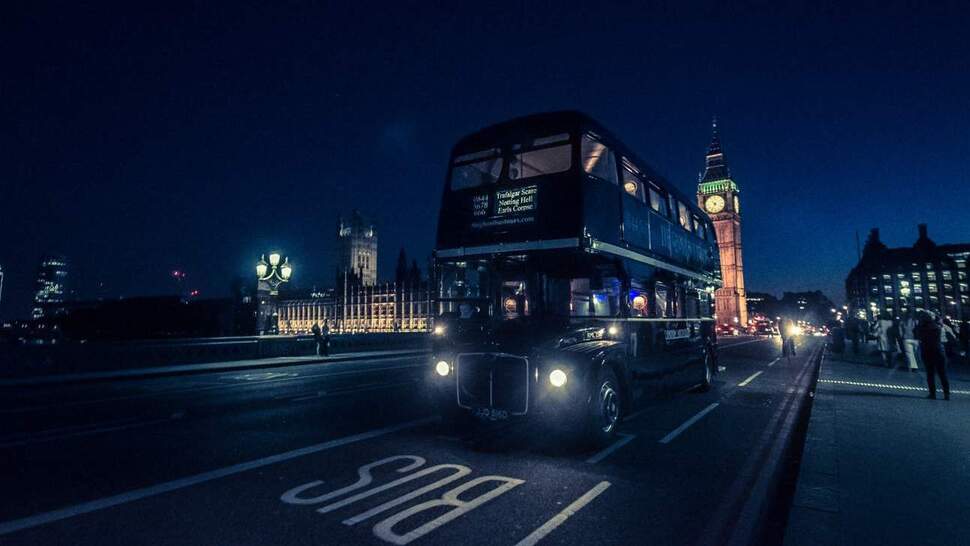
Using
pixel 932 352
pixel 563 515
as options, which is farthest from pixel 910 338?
pixel 563 515

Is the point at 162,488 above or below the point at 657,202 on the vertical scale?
below

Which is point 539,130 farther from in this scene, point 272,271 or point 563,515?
point 272,271

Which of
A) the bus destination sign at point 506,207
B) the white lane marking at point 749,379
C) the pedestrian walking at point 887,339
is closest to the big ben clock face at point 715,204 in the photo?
the pedestrian walking at point 887,339

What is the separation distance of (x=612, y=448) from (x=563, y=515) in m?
2.53

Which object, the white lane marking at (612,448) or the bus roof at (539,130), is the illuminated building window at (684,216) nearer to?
the bus roof at (539,130)

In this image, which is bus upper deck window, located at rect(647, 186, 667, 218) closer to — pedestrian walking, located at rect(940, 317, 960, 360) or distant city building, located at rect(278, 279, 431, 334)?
pedestrian walking, located at rect(940, 317, 960, 360)

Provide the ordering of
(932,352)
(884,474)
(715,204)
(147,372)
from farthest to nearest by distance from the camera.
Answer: (715,204)
(147,372)
(932,352)
(884,474)

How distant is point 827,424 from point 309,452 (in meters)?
7.31

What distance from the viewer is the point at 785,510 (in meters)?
4.63

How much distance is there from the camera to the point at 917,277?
381 ft

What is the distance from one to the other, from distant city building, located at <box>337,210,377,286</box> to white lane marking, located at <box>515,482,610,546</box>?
149m

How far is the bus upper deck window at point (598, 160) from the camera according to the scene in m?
7.84

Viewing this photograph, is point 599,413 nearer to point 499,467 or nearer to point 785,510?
point 499,467

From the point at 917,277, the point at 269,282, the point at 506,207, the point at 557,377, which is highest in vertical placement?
the point at 917,277
